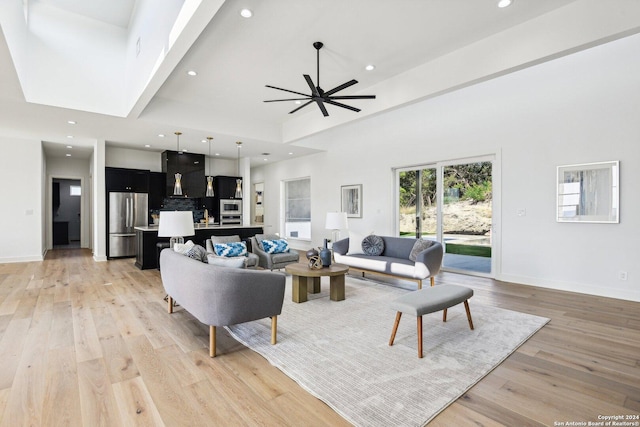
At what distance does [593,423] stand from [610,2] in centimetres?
345

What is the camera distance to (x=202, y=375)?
7.50 ft

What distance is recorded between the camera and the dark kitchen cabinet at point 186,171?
810cm

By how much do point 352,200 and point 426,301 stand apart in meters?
5.44

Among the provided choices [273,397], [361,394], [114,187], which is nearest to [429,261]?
[361,394]

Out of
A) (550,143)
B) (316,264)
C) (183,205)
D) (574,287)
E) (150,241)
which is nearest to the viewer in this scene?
(316,264)

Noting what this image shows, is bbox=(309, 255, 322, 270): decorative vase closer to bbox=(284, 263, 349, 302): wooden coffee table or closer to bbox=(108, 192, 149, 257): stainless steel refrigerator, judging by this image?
bbox=(284, 263, 349, 302): wooden coffee table

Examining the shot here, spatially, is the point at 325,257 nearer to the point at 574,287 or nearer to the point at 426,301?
the point at 426,301

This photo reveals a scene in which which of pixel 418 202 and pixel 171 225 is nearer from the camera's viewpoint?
pixel 171 225

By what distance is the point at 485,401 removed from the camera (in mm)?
1992

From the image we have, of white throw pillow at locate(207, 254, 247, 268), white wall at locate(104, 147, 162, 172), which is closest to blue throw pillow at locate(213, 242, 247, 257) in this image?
white throw pillow at locate(207, 254, 247, 268)

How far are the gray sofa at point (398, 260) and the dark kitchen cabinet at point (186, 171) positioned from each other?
4581 mm

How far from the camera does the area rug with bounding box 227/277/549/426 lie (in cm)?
198

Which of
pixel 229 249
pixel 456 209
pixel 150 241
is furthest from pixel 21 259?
pixel 456 209

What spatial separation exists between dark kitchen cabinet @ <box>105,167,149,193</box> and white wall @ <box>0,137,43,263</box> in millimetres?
1340
